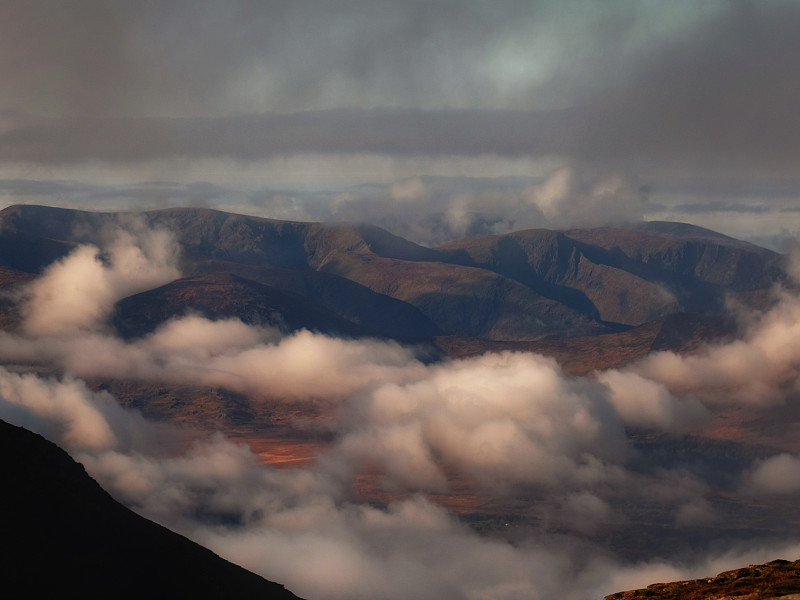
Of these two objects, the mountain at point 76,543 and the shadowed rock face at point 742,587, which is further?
the mountain at point 76,543

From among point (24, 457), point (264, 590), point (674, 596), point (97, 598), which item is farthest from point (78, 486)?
point (674, 596)

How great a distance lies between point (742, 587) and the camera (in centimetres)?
9562

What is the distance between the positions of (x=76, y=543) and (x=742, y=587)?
114 m

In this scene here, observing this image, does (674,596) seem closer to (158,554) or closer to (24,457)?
(158,554)

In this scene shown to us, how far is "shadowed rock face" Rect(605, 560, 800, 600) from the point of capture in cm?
8706

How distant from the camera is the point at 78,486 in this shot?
170m

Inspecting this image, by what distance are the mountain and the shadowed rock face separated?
305ft

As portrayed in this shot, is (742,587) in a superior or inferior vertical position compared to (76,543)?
inferior

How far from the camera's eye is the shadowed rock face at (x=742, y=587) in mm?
87062

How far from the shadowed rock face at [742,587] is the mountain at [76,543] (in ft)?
305

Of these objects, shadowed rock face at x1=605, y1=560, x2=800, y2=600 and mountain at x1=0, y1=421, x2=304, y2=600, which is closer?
shadowed rock face at x1=605, y1=560, x2=800, y2=600

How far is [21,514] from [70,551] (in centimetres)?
1051

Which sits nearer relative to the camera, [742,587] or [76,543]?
[742,587]

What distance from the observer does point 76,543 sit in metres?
160
